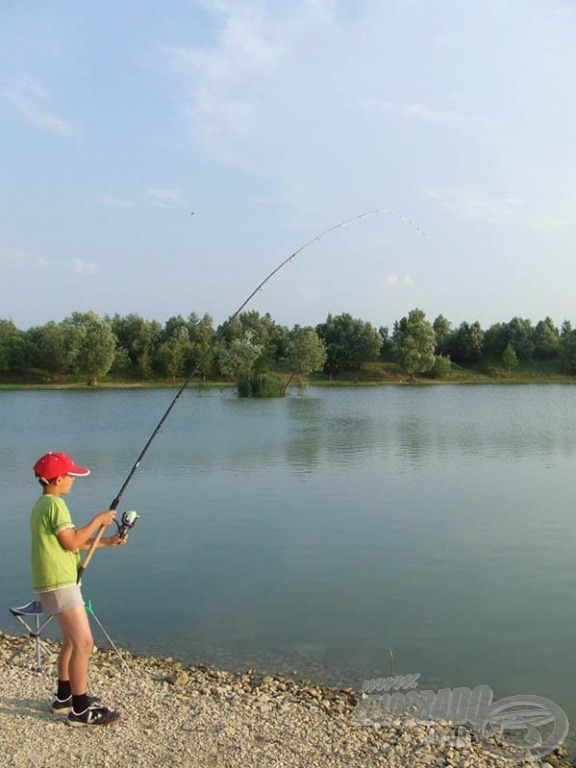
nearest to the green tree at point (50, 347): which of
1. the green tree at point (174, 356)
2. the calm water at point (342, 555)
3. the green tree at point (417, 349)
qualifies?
the green tree at point (174, 356)

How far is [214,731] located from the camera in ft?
15.7

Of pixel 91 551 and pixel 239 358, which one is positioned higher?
pixel 239 358

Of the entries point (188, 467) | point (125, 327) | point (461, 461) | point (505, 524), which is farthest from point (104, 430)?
point (125, 327)

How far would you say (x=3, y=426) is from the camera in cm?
3177

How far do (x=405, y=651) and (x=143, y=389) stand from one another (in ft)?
187

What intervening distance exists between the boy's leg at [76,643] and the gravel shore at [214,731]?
1.06 ft

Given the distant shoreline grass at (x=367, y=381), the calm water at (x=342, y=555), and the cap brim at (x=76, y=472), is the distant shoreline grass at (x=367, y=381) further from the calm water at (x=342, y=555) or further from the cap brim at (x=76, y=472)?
the cap brim at (x=76, y=472)

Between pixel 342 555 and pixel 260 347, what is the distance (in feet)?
170

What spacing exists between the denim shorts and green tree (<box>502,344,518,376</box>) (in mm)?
69479

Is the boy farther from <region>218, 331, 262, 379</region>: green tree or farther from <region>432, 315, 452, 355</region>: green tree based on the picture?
<region>432, 315, 452, 355</region>: green tree

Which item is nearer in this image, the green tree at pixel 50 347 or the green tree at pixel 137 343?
the green tree at pixel 50 347

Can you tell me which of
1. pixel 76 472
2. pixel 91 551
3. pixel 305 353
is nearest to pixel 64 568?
pixel 91 551

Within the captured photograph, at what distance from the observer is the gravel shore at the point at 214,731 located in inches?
172

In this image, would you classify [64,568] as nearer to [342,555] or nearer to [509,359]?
[342,555]
